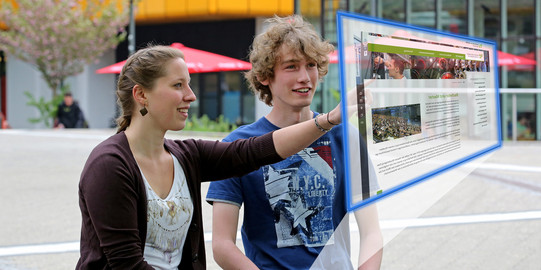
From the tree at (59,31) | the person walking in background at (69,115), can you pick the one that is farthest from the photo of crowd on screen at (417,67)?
the tree at (59,31)

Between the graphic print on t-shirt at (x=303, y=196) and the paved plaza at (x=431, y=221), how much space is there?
0.23 m

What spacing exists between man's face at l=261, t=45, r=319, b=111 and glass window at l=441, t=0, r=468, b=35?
21.5 meters

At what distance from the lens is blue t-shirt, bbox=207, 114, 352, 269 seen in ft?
8.00

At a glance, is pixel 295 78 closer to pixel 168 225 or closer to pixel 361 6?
pixel 168 225

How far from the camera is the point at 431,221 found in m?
3.16

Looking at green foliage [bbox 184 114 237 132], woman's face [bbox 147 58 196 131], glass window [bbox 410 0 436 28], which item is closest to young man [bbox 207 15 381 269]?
woman's face [bbox 147 58 196 131]

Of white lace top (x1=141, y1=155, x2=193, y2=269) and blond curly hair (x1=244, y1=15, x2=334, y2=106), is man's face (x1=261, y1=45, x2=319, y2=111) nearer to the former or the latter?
blond curly hair (x1=244, y1=15, x2=334, y2=106)

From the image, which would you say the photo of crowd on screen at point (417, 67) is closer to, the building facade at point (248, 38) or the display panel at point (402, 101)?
the display panel at point (402, 101)

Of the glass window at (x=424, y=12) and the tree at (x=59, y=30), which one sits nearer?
the glass window at (x=424, y=12)

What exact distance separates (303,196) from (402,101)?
65 centimetres

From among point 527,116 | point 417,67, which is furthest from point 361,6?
point 417,67

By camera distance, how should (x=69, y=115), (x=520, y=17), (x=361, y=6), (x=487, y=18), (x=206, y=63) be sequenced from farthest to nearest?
(x=361, y=6), (x=487, y=18), (x=520, y=17), (x=69, y=115), (x=206, y=63)

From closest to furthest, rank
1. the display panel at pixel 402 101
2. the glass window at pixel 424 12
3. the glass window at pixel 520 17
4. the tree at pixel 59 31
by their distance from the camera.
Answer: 1. the display panel at pixel 402 101
2. the glass window at pixel 520 17
3. the glass window at pixel 424 12
4. the tree at pixel 59 31

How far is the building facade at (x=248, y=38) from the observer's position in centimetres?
2194
